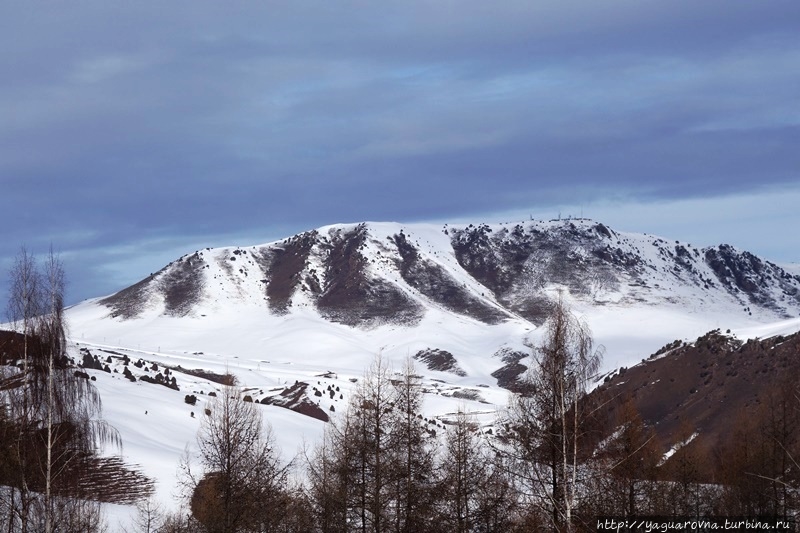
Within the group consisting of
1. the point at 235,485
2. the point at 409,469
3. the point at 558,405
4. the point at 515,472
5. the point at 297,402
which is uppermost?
the point at 558,405

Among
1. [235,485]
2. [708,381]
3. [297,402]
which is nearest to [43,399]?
[235,485]

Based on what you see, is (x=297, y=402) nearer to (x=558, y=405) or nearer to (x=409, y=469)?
(x=409, y=469)

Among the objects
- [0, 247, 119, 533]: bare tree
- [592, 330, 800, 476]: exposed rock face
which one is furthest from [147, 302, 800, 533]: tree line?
[592, 330, 800, 476]: exposed rock face

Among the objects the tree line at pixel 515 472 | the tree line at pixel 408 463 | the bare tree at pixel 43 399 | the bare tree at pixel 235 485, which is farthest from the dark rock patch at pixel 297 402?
the bare tree at pixel 43 399

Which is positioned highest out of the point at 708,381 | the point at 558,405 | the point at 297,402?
the point at 558,405

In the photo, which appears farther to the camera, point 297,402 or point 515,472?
point 297,402

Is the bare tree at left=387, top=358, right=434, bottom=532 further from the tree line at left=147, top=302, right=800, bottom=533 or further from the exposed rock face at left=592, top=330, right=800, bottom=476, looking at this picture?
the exposed rock face at left=592, top=330, right=800, bottom=476

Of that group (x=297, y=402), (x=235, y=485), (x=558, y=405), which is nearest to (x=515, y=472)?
(x=558, y=405)

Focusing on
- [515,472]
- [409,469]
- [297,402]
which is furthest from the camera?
[297,402]

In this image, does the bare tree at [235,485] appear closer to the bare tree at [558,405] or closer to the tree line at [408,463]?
the tree line at [408,463]

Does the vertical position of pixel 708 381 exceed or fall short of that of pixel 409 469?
it falls short

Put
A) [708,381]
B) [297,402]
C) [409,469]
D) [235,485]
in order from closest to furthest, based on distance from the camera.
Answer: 1. [409,469]
2. [235,485]
3. [708,381]
4. [297,402]

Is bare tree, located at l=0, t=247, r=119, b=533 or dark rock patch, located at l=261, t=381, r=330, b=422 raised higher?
bare tree, located at l=0, t=247, r=119, b=533

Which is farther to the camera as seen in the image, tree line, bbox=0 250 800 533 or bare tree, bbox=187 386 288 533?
bare tree, bbox=187 386 288 533
